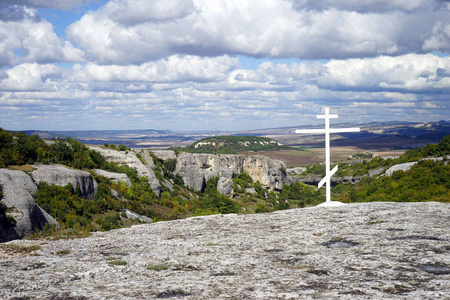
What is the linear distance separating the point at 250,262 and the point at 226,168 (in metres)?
123

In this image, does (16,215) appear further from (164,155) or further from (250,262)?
(164,155)

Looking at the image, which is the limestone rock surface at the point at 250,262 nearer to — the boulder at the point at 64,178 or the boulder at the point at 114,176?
the boulder at the point at 64,178

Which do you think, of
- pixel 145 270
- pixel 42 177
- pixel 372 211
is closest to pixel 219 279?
Result: pixel 145 270

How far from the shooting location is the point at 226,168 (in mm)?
133000

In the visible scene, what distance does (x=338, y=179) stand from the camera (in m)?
155

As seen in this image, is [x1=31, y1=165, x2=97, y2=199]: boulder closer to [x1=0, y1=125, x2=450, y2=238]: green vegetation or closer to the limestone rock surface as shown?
[x1=0, y1=125, x2=450, y2=238]: green vegetation

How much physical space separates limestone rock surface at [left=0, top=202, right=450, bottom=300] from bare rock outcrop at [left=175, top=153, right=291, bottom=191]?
101m

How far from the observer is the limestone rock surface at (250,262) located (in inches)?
304

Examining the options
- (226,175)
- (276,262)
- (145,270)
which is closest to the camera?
(145,270)

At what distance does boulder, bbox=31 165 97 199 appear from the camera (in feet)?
132

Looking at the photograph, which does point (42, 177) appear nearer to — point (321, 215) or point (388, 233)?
point (321, 215)

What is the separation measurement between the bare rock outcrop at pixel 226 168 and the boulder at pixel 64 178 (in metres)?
67.1

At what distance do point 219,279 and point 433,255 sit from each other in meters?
5.57

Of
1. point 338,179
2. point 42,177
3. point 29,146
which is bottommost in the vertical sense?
point 338,179
